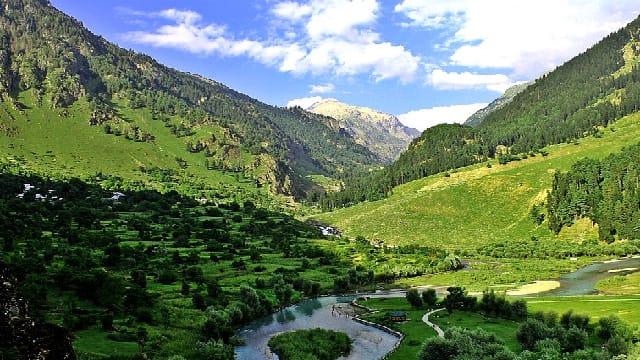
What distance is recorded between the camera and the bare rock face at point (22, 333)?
1888 centimetres

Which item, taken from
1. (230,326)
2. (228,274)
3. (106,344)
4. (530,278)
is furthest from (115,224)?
Result: (530,278)

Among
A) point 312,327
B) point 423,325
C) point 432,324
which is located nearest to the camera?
point 423,325

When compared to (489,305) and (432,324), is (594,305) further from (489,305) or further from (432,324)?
(432,324)

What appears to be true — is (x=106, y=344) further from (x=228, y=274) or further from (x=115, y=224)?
(x=115, y=224)

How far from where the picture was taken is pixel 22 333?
19438 mm

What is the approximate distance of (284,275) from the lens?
13912 centimetres

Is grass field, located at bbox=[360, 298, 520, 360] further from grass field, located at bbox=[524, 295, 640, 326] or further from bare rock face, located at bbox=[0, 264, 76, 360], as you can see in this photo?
bare rock face, located at bbox=[0, 264, 76, 360]

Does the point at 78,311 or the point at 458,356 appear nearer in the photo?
the point at 458,356

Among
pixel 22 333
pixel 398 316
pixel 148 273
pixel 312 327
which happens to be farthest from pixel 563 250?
pixel 22 333

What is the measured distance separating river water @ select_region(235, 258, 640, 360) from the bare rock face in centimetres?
6645

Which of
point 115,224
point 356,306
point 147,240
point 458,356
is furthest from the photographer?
point 115,224

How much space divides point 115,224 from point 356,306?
103424mm

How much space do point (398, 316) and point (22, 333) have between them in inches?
3705

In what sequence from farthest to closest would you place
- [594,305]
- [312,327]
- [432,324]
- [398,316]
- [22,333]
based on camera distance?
1. [398,316]
2. [594,305]
3. [312,327]
4. [432,324]
5. [22,333]
